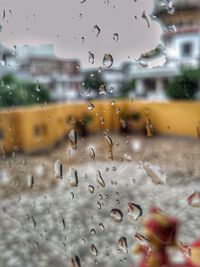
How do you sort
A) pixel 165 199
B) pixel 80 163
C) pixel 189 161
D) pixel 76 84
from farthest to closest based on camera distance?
A: pixel 189 161
pixel 165 199
pixel 80 163
pixel 76 84

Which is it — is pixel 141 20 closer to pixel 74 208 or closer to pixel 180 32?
pixel 180 32

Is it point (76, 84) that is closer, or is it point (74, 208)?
point (76, 84)

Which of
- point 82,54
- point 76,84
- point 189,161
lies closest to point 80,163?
point 76,84

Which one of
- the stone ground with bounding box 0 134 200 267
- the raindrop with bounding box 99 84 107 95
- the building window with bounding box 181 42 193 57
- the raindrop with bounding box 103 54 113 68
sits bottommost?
the stone ground with bounding box 0 134 200 267

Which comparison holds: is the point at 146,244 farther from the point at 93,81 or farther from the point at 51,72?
the point at 51,72

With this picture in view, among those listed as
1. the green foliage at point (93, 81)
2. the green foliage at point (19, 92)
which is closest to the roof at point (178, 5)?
the green foliage at point (93, 81)

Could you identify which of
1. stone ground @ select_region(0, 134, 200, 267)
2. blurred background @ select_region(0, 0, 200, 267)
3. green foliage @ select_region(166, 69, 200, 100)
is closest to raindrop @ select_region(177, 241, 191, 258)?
blurred background @ select_region(0, 0, 200, 267)

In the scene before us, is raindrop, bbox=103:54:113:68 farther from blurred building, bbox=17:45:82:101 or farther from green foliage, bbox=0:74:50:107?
green foliage, bbox=0:74:50:107

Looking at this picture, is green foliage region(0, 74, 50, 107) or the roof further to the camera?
green foliage region(0, 74, 50, 107)
